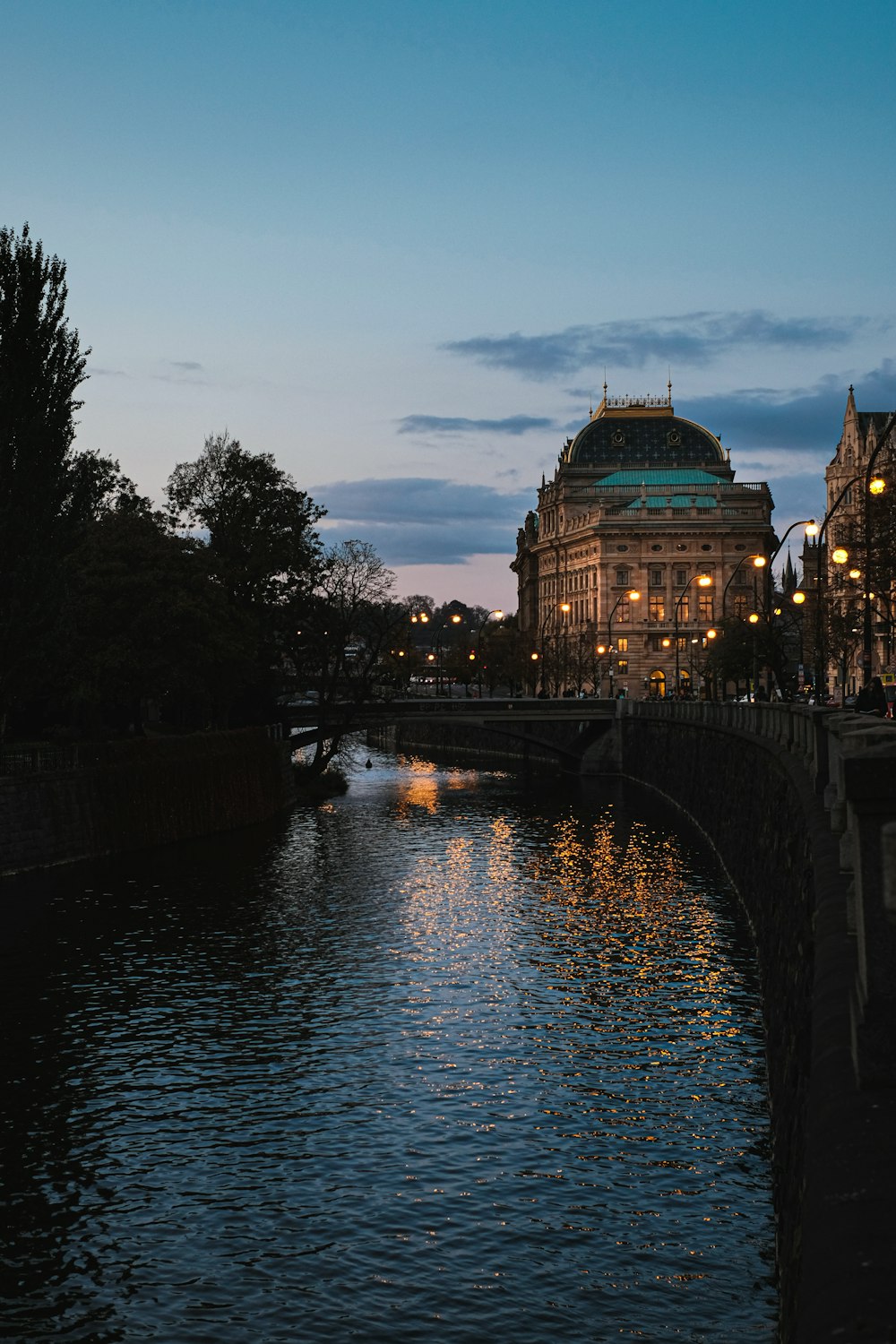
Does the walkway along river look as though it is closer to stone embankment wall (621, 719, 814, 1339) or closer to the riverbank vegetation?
stone embankment wall (621, 719, 814, 1339)

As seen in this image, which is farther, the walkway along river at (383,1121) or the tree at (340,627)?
the tree at (340,627)

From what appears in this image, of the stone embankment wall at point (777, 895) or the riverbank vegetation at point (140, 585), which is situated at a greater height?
the riverbank vegetation at point (140, 585)

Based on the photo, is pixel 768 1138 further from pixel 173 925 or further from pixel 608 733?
pixel 608 733

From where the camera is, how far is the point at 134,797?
68250mm

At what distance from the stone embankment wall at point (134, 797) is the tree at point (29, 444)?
14.5 ft

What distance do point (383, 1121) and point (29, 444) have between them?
36.2 meters

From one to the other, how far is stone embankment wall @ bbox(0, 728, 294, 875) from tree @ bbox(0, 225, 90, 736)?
4416mm

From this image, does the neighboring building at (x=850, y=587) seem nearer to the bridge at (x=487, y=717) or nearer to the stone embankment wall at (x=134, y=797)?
the bridge at (x=487, y=717)

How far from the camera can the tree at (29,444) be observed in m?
55.8

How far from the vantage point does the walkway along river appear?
2017cm

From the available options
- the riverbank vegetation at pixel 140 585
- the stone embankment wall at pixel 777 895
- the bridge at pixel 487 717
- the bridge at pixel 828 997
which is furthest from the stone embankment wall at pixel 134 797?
the bridge at pixel 828 997

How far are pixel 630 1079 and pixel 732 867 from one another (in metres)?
29.4

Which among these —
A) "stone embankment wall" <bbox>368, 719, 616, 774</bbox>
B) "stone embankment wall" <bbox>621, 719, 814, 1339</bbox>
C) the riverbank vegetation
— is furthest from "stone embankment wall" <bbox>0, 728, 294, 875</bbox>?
"stone embankment wall" <bbox>368, 719, 616, 774</bbox>

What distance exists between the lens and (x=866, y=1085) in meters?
12.0
